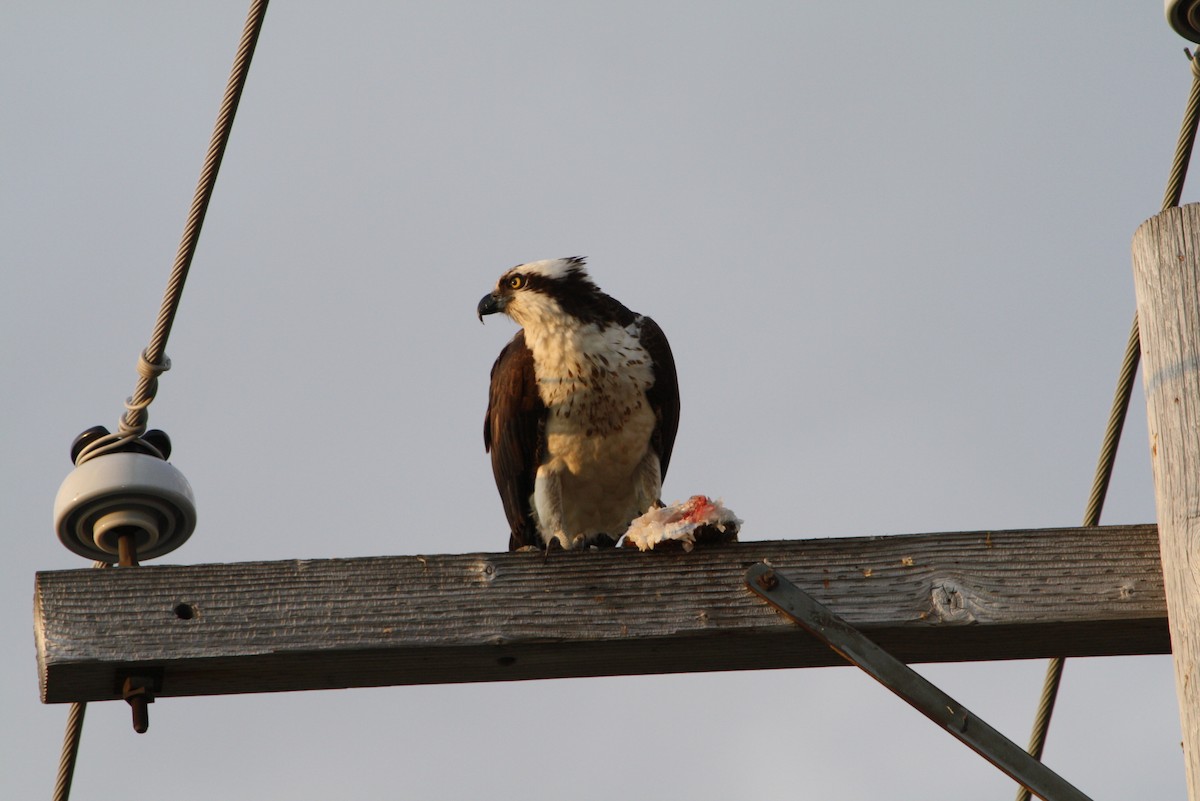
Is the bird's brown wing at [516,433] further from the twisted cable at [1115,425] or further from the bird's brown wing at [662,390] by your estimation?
the twisted cable at [1115,425]

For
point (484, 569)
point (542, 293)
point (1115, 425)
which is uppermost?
point (542, 293)

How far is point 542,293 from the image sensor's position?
659cm

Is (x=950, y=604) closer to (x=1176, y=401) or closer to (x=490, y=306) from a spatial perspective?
(x=1176, y=401)

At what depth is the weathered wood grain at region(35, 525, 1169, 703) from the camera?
3205 mm

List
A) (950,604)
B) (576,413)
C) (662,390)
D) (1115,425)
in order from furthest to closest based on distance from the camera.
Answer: (662,390)
(576,413)
(1115,425)
(950,604)

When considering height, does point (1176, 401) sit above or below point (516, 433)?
below

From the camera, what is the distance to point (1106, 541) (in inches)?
129

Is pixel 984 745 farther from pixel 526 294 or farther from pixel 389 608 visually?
pixel 526 294

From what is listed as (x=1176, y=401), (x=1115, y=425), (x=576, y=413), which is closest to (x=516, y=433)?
(x=576, y=413)

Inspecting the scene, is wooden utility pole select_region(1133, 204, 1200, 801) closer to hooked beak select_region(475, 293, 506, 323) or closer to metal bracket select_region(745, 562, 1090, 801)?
metal bracket select_region(745, 562, 1090, 801)

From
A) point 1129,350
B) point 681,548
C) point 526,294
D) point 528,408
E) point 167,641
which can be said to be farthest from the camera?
point 526,294

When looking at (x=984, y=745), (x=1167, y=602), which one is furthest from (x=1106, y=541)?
(x=984, y=745)

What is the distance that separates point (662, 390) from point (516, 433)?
2.29 ft

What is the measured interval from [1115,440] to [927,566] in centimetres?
113
